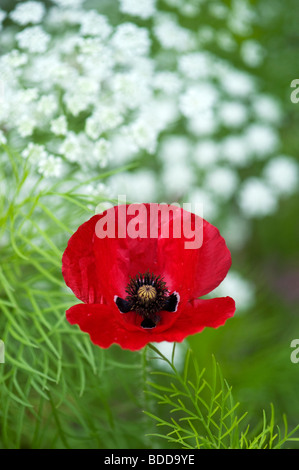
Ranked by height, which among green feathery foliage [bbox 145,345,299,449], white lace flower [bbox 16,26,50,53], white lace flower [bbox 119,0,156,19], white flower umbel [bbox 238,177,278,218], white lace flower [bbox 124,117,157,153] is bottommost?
green feathery foliage [bbox 145,345,299,449]

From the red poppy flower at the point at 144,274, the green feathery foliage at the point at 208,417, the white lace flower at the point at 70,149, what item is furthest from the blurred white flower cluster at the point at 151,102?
the green feathery foliage at the point at 208,417

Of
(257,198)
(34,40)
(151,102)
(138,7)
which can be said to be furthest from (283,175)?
(34,40)

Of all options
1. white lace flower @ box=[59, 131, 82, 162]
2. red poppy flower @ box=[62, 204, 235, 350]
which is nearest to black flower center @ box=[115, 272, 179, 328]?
red poppy flower @ box=[62, 204, 235, 350]

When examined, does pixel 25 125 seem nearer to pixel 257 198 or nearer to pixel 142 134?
pixel 142 134

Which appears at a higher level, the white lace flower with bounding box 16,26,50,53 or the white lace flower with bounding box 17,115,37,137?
the white lace flower with bounding box 16,26,50,53

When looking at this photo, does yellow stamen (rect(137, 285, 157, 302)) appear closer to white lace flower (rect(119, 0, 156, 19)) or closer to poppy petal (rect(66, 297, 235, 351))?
poppy petal (rect(66, 297, 235, 351))
